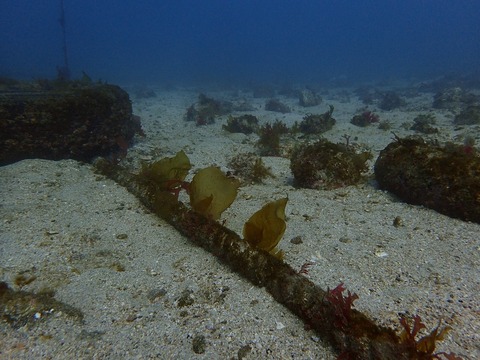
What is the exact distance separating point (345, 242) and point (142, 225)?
3248 millimetres

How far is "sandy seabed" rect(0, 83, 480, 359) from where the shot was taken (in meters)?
2.53

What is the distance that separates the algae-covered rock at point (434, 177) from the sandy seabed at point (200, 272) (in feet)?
0.72

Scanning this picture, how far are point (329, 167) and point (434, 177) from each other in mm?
1883

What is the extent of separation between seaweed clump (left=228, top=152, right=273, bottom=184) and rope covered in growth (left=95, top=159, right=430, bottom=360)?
99.0 inches

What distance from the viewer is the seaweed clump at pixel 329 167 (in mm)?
5844

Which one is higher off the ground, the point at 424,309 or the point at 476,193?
the point at 476,193

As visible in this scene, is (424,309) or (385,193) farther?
(385,193)

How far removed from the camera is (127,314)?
290 centimetres

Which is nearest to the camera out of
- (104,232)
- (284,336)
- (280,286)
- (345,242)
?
(284,336)

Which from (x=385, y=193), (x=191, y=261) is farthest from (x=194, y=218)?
(x=385, y=193)

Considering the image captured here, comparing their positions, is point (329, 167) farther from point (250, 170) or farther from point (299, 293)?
point (299, 293)

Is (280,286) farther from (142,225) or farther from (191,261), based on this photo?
(142,225)

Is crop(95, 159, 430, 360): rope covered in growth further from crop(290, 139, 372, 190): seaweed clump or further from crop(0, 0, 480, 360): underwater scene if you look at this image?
crop(290, 139, 372, 190): seaweed clump

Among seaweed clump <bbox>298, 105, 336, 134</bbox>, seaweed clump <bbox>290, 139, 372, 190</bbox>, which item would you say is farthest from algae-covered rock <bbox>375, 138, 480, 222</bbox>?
seaweed clump <bbox>298, 105, 336, 134</bbox>
